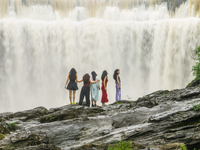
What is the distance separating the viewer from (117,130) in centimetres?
745

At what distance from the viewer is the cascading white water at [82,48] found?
22297mm

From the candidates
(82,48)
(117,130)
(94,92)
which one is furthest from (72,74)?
(82,48)

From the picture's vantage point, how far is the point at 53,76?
23.5 metres

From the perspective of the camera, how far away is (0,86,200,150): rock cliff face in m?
6.34

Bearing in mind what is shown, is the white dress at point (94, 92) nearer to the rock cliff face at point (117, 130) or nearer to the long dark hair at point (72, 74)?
the long dark hair at point (72, 74)

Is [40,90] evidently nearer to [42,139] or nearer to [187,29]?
[187,29]

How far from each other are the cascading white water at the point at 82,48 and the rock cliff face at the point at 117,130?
13136 millimetres

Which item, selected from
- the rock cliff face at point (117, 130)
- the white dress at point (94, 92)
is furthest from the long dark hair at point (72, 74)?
the rock cliff face at point (117, 130)

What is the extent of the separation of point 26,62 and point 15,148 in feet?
58.0

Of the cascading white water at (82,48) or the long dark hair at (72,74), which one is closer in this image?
the long dark hair at (72,74)

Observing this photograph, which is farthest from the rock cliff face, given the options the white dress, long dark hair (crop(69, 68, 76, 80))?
long dark hair (crop(69, 68, 76, 80))

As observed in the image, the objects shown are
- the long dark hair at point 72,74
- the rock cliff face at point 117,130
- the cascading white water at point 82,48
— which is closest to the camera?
the rock cliff face at point 117,130

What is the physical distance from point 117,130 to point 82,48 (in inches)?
665

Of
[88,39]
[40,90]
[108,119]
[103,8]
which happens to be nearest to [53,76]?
[40,90]
